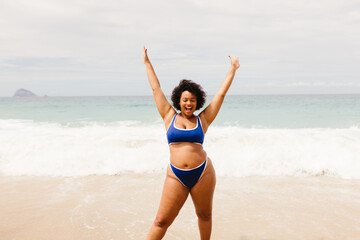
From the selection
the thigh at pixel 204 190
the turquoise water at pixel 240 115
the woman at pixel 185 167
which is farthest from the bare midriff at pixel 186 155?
the turquoise water at pixel 240 115

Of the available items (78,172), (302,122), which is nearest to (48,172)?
(78,172)

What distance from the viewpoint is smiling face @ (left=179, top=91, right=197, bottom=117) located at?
10.5 feet

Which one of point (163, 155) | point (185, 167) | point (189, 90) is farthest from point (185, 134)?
point (163, 155)

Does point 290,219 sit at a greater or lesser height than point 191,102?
lesser

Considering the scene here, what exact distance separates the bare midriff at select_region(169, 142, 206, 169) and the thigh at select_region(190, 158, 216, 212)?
155 millimetres

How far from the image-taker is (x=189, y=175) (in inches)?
123

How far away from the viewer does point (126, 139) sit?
10.6 metres

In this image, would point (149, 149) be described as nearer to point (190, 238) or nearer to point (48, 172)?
point (48, 172)

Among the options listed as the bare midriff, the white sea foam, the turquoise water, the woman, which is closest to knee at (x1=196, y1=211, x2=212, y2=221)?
the woman

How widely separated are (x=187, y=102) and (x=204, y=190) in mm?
966

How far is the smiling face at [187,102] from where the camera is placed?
10.5 ft

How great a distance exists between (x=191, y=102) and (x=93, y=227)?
106 inches

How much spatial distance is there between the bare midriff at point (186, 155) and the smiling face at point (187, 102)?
35 centimetres

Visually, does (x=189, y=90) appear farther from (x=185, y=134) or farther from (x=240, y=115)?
(x=240, y=115)
